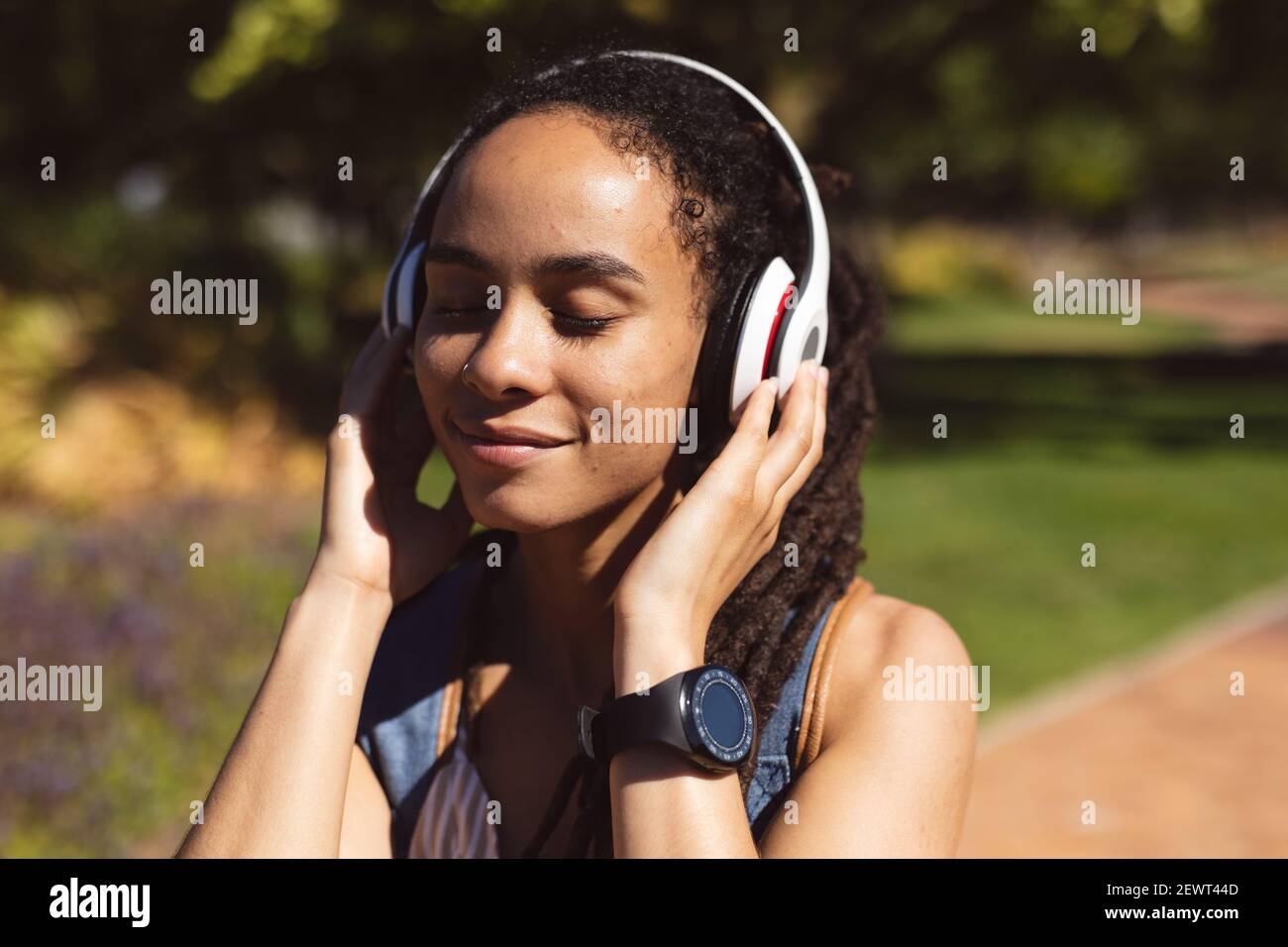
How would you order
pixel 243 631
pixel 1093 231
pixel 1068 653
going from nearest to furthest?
pixel 243 631 → pixel 1068 653 → pixel 1093 231

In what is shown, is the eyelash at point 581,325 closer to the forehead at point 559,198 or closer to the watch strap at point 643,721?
the forehead at point 559,198

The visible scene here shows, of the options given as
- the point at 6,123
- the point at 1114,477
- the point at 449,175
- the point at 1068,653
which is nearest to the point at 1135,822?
the point at 1068,653

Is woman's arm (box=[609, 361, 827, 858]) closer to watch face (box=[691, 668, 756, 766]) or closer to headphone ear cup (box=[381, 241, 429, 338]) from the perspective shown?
watch face (box=[691, 668, 756, 766])

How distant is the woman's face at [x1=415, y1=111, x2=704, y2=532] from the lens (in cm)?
212

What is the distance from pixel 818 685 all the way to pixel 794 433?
1.45ft

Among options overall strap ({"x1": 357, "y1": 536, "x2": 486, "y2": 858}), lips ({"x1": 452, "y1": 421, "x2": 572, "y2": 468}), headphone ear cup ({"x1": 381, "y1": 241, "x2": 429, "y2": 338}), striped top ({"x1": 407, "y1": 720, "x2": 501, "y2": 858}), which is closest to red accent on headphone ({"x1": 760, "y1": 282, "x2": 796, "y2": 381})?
lips ({"x1": 452, "y1": 421, "x2": 572, "y2": 468})

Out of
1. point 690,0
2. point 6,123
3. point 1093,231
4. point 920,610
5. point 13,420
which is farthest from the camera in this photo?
point 1093,231

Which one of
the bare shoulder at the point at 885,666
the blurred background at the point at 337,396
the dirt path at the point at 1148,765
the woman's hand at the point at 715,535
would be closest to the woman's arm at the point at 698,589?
the woman's hand at the point at 715,535

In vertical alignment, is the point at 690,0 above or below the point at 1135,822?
above

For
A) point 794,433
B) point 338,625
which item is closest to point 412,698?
point 338,625

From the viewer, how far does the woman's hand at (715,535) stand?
2090 millimetres

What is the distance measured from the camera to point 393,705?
2467 millimetres

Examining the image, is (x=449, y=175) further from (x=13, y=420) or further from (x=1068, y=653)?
(x=13, y=420)

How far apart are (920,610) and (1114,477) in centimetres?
1126
